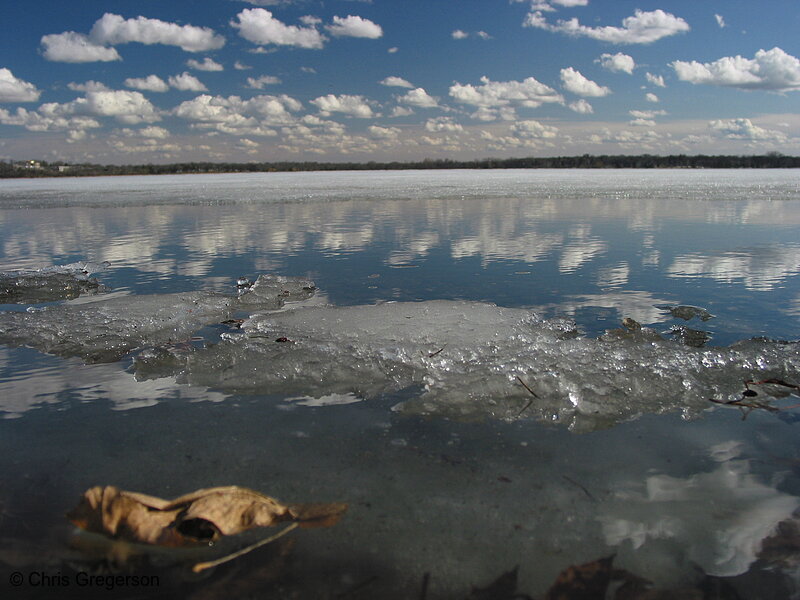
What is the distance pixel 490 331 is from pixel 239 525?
257 centimetres

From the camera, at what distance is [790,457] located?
236cm

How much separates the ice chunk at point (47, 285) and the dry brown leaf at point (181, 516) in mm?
4402

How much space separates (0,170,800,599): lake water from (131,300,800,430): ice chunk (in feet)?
0.06

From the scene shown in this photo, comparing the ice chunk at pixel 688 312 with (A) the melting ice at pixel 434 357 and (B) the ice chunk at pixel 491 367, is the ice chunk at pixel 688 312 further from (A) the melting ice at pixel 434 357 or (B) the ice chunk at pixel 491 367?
(B) the ice chunk at pixel 491 367

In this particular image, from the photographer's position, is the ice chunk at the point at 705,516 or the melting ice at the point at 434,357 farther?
the melting ice at the point at 434,357

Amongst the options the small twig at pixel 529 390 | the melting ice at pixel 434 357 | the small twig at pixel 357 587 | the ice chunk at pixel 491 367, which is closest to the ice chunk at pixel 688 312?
the melting ice at pixel 434 357

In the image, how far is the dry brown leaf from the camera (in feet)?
6.13

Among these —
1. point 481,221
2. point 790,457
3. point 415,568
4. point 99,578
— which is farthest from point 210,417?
point 481,221

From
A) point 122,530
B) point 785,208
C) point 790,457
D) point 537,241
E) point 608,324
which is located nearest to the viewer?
point 122,530

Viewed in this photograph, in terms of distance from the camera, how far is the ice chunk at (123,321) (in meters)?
4.07

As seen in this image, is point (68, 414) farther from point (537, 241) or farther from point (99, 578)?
point (537, 241)

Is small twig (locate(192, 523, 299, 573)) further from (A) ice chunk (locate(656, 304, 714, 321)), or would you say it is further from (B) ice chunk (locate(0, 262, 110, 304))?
(B) ice chunk (locate(0, 262, 110, 304))

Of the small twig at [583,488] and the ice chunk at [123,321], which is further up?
the ice chunk at [123,321]

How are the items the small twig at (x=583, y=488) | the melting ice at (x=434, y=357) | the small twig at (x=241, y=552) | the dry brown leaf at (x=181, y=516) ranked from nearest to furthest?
the small twig at (x=241, y=552)
the dry brown leaf at (x=181, y=516)
the small twig at (x=583, y=488)
the melting ice at (x=434, y=357)
